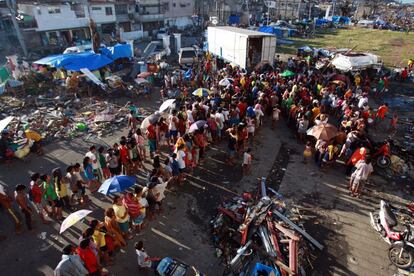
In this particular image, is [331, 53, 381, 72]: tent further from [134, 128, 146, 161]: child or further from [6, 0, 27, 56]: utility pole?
[6, 0, 27, 56]: utility pole

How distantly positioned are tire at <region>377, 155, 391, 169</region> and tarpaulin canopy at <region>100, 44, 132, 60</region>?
17958 millimetres

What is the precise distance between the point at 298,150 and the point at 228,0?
51829 millimetres

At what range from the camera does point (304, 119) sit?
1115 cm

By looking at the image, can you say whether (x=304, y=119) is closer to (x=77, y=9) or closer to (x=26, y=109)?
(x=26, y=109)

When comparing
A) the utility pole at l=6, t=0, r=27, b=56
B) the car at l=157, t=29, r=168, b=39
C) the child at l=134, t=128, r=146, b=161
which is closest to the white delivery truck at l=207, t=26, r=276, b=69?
the child at l=134, t=128, r=146, b=161

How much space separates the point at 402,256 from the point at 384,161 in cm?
432

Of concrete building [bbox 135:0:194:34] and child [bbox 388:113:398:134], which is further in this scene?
concrete building [bbox 135:0:194:34]

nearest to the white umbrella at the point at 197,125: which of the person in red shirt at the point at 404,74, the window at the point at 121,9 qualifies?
the person in red shirt at the point at 404,74

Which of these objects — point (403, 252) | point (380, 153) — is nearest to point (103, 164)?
point (403, 252)

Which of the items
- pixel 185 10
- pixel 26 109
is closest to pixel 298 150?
pixel 26 109

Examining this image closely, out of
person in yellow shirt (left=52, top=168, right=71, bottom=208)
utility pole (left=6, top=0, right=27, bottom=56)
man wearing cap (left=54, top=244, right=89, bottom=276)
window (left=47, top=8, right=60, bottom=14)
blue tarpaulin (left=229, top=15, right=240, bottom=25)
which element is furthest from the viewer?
blue tarpaulin (left=229, top=15, right=240, bottom=25)

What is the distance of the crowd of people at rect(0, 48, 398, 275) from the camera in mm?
6598

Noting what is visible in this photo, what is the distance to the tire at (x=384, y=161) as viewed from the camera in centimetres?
995

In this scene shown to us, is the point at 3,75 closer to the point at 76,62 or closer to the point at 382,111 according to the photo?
the point at 76,62
